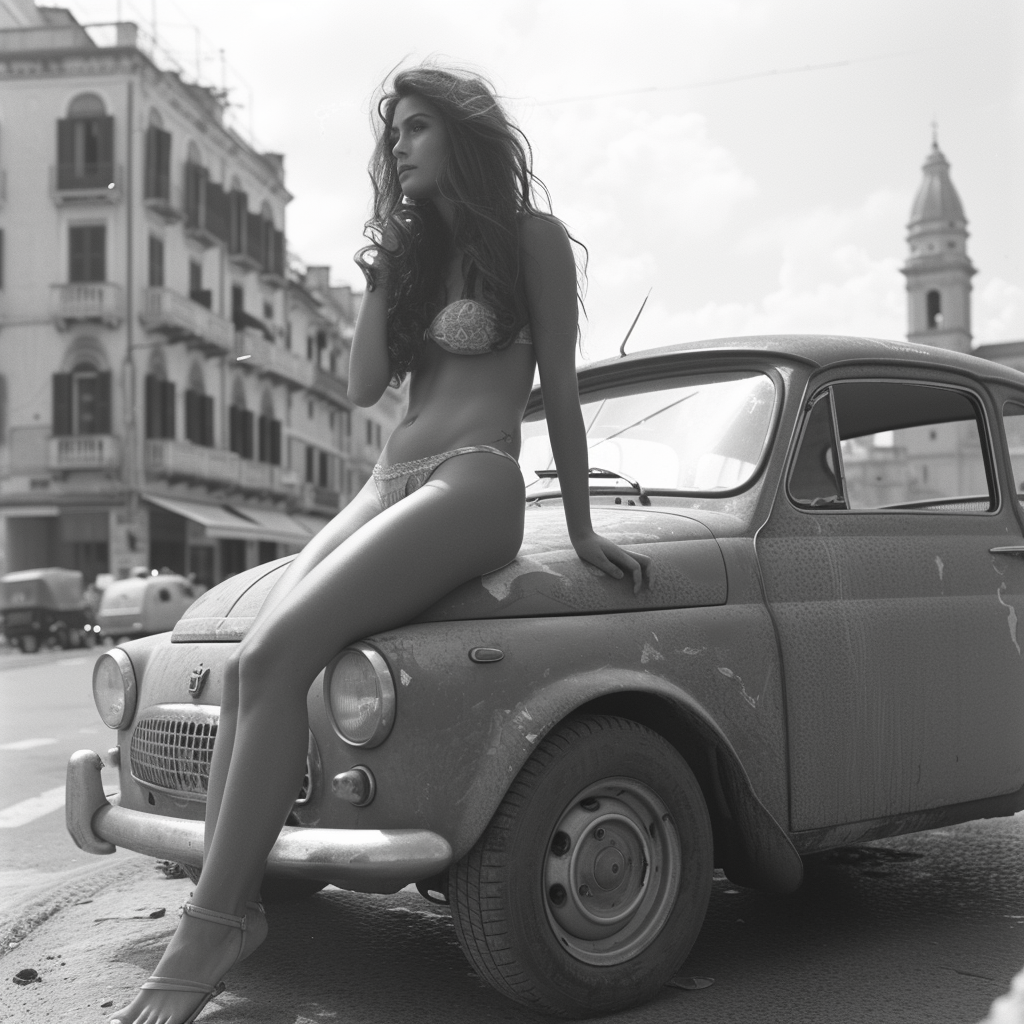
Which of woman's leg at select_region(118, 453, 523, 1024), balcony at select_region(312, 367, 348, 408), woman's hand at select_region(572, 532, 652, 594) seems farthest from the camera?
balcony at select_region(312, 367, 348, 408)

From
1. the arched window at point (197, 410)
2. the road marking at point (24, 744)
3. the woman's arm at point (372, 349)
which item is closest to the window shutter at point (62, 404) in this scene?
the arched window at point (197, 410)

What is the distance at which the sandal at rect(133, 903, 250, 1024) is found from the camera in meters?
2.82

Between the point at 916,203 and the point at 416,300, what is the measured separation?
433 ft

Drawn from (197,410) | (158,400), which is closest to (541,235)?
(158,400)

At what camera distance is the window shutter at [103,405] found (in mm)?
37125

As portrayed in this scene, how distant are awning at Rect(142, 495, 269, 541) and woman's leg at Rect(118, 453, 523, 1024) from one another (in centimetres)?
3517

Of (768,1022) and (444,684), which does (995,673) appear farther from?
(444,684)

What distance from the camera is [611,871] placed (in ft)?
10.5

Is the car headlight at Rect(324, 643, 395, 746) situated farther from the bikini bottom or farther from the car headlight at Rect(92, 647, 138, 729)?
the car headlight at Rect(92, 647, 138, 729)

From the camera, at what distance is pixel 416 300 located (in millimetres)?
3578

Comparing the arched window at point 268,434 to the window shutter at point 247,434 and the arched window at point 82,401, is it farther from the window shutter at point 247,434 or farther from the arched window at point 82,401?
the arched window at point 82,401

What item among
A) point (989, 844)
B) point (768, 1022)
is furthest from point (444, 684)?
point (989, 844)

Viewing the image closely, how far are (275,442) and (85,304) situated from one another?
12.7 metres

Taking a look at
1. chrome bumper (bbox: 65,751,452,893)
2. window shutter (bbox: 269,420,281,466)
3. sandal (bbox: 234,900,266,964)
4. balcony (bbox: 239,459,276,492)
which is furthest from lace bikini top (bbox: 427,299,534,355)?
window shutter (bbox: 269,420,281,466)
